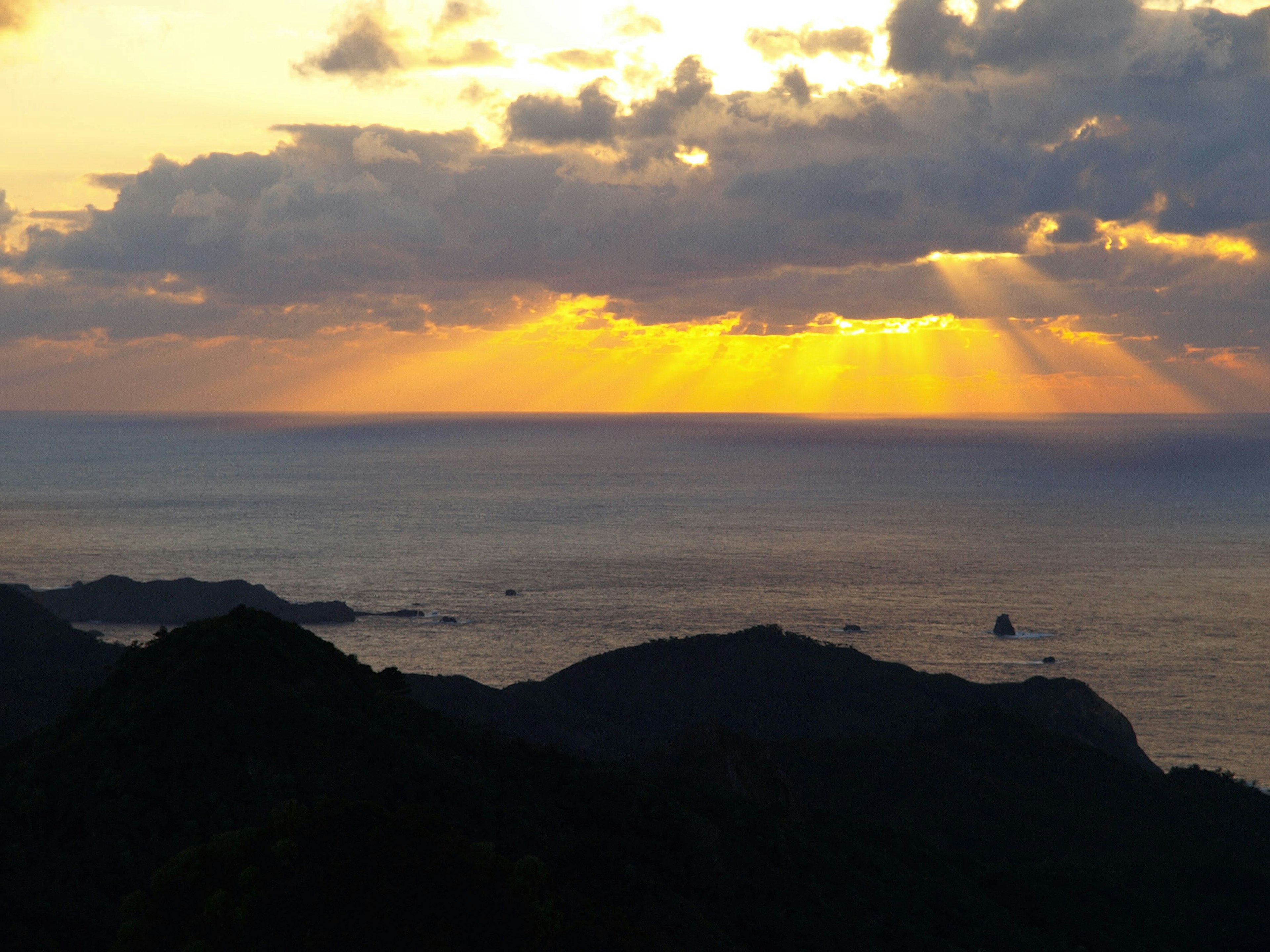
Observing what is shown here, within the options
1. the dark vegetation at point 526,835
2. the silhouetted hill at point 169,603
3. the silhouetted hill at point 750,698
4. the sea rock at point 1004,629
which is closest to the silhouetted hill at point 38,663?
the silhouetted hill at point 750,698

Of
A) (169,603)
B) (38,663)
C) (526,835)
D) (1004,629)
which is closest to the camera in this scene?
(526,835)

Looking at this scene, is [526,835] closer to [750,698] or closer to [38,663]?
[750,698]

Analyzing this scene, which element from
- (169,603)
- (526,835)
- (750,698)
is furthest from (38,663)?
(526,835)

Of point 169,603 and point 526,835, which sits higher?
point 526,835

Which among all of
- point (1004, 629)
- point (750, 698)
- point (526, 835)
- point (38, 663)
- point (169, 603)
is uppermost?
point (526, 835)

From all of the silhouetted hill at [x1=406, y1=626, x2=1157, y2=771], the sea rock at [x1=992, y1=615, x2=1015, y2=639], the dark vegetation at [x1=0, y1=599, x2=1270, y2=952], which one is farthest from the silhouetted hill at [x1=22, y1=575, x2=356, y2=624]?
the sea rock at [x1=992, y1=615, x2=1015, y2=639]

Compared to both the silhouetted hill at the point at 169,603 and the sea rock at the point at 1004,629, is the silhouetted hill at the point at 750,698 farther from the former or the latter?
the silhouetted hill at the point at 169,603
